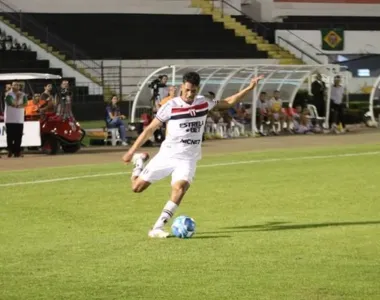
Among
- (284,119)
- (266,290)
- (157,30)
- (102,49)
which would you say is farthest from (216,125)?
(266,290)

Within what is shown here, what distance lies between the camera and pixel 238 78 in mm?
39125

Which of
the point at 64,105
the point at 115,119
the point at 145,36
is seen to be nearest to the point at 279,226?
the point at 64,105

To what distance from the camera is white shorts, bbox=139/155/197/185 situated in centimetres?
1407

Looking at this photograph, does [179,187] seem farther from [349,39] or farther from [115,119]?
[349,39]

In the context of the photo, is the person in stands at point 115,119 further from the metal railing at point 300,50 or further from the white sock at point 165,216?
the metal railing at point 300,50

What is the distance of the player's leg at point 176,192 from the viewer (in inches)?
540

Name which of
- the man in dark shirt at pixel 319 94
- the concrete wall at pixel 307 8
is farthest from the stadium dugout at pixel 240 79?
the concrete wall at pixel 307 8

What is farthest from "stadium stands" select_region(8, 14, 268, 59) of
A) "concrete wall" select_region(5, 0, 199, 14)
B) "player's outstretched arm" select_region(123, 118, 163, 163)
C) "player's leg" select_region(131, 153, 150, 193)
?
"player's outstretched arm" select_region(123, 118, 163, 163)

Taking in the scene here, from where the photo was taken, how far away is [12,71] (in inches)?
1736

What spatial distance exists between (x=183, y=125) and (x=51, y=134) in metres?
16.4

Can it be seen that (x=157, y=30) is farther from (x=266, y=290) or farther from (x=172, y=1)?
(x=266, y=290)

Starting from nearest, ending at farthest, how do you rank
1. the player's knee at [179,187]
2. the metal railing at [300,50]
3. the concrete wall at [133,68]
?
1. the player's knee at [179,187]
2. the concrete wall at [133,68]
3. the metal railing at [300,50]

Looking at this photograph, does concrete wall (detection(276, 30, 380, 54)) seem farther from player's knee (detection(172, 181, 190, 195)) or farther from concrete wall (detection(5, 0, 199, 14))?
player's knee (detection(172, 181, 190, 195))

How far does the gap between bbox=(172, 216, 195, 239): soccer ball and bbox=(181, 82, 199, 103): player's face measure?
59.6 inches
